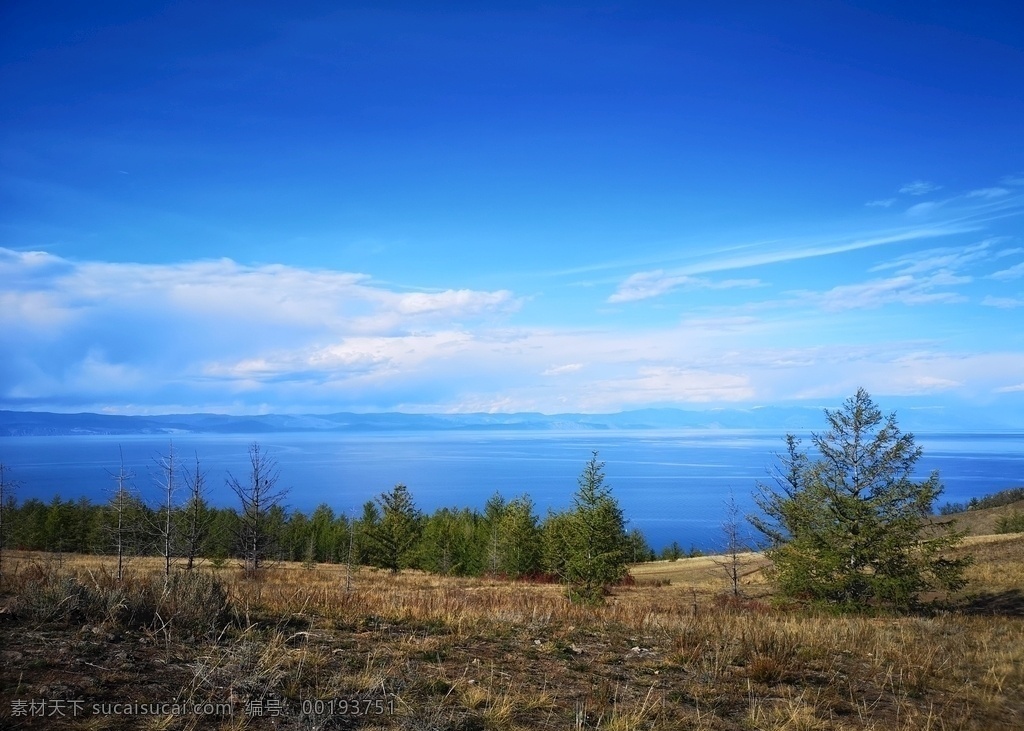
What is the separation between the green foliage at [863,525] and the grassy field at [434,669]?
19.4ft

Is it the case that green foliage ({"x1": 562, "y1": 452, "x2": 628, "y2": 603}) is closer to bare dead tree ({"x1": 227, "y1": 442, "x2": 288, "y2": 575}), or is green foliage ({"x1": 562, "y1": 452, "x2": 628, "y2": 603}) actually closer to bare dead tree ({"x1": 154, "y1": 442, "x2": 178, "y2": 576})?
bare dead tree ({"x1": 227, "y1": 442, "x2": 288, "y2": 575})

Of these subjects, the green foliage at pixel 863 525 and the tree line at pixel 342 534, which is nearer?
the green foliage at pixel 863 525

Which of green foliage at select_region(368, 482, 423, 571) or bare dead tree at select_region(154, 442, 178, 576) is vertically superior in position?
bare dead tree at select_region(154, 442, 178, 576)

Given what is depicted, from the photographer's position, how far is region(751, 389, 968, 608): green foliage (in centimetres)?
1488

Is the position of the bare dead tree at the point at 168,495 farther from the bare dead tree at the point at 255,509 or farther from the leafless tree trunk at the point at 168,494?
the bare dead tree at the point at 255,509

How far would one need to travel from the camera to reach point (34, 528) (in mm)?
63938

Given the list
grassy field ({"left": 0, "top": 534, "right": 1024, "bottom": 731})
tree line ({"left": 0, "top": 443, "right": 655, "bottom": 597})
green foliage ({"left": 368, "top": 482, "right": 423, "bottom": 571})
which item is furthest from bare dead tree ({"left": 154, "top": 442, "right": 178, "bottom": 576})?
green foliage ({"left": 368, "top": 482, "right": 423, "bottom": 571})

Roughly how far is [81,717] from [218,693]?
3.05 ft

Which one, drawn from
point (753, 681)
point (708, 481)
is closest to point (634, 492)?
point (708, 481)

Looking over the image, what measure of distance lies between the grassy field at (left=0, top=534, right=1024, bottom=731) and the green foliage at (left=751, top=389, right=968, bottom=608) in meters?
5.93

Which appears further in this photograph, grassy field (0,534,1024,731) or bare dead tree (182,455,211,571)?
bare dead tree (182,455,211,571)

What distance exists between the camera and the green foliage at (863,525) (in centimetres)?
1488

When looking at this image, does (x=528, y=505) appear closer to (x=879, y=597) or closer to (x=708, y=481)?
(x=879, y=597)

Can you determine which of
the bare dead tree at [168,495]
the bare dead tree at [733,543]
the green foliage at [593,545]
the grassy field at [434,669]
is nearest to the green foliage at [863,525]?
the grassy field at [434,669]
